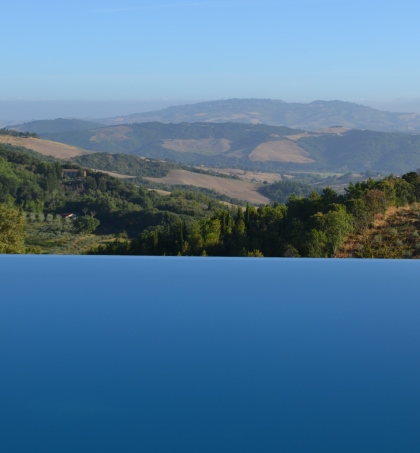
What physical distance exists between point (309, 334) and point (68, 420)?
182 centimetres

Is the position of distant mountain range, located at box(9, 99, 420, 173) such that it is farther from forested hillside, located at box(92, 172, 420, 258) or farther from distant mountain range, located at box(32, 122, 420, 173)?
forested hillside, located at box(92, 172, 420, 258)

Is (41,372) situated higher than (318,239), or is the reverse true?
(41,372)

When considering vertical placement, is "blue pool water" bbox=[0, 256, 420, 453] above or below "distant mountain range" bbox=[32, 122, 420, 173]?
above

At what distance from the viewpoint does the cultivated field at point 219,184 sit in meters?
73.8

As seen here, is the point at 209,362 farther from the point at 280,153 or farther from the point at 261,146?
the point at 261,146

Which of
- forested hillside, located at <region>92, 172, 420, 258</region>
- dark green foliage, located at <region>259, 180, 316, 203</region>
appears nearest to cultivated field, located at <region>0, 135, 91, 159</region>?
dark green foliage, located at <region>259, 180, 316, 203</region>

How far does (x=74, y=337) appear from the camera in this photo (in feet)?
14.0

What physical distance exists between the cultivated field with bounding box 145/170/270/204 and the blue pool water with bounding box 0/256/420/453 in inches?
2586

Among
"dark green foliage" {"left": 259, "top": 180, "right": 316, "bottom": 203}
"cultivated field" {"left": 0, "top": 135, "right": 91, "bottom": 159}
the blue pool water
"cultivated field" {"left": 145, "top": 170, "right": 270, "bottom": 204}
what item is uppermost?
the blue pool water

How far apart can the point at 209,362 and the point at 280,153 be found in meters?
155

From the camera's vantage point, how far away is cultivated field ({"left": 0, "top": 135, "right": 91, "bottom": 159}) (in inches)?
3305

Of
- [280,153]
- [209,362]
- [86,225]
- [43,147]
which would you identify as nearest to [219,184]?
[43,147]

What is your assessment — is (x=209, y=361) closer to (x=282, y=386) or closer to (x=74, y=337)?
(x=282, y=386)

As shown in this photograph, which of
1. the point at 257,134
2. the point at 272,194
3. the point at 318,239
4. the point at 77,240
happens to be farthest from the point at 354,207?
the point at 257,134
